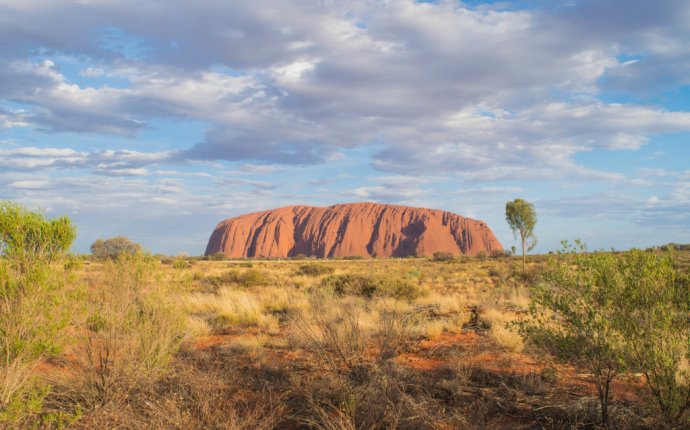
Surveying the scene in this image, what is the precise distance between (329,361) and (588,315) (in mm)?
3678

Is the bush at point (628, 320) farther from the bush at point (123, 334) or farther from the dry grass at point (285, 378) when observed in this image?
the bush at point (123, 334)

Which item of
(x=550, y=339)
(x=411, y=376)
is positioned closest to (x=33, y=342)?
(x=411, y=376)

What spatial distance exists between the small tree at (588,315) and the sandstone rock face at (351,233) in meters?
104

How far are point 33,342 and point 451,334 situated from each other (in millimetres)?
7677

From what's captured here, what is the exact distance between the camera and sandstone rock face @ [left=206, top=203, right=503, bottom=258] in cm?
11625

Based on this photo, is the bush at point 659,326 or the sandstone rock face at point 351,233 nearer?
the bush at point 659,326

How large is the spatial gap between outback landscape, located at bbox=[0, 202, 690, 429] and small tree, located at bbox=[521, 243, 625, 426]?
19 millimetres

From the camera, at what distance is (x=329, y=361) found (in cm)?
692

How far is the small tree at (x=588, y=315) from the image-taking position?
4750 millimetres

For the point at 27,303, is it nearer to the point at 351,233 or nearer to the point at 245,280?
the point at 245,280

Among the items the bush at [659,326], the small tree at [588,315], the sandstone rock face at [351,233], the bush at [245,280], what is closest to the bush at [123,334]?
the small tree at [588,315]

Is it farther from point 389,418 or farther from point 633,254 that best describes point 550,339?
point 389,418

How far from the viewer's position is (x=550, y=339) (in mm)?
5238

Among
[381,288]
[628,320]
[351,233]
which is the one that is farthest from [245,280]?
[351,233]
